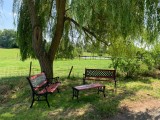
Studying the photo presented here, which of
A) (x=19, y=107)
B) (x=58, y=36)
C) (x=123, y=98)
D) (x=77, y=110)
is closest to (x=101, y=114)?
(x=77, y=110)

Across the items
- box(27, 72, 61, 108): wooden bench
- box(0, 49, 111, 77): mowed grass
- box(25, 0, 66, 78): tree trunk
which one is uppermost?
box(25, 0, 66, 78): tree trunk

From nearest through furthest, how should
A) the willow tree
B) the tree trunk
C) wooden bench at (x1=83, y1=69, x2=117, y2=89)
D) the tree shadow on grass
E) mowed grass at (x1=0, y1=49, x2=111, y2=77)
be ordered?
the tree shadow on grass, the willow tree, the tree trunk, wooden bench at (x1=83, y1=69, x2=117, y2=89), mowed grass at (x1=0, y1=49, x2=111, y2=77)

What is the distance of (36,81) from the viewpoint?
8836 millimetres

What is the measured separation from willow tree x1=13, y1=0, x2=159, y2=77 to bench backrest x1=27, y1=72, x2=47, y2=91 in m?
1.71

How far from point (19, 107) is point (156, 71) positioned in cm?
963

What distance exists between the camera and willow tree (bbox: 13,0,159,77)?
857cm

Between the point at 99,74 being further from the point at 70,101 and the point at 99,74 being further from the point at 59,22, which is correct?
the point at 70,101

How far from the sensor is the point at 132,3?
8.80 m

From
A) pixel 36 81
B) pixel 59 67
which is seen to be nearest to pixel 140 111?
pixel 36 81

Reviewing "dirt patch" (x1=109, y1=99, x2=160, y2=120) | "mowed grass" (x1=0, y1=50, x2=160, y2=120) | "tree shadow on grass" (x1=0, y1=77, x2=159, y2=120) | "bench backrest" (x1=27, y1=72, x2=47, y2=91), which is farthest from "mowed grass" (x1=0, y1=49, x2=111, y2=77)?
"dirt patch" (x1=109, y1=99, x2=160, y2=120)

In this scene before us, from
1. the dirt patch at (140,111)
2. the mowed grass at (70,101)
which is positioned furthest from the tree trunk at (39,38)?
the dirt patch at (140,111)

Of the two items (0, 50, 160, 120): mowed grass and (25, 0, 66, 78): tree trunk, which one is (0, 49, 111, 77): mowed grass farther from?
(0, 50, 160, 120): mowed grass

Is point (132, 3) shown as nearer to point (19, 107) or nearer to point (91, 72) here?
point (91, 72)

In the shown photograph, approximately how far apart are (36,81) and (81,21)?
2.40 m
